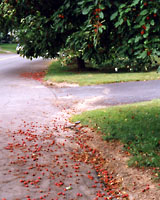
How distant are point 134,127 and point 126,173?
221cm

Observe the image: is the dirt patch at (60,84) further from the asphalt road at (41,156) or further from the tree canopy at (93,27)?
the tree canopy at (93,27)

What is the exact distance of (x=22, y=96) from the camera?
13.5 meters

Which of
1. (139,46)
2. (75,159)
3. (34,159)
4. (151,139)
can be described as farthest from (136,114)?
(139,46)

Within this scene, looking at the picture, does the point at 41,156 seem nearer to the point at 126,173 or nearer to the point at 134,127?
the point at 126,173

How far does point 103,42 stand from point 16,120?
4.52 meters

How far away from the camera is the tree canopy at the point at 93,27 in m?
4.98

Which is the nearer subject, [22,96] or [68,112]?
[68,112]

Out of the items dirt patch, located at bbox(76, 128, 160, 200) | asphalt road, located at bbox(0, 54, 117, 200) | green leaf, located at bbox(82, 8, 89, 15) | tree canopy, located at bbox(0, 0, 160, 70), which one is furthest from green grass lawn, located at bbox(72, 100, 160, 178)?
green leaf, located at bbox(82, 8, 89, 15)

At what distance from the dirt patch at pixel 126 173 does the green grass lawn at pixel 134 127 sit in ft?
0.56

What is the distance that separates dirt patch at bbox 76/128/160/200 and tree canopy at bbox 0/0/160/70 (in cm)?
200

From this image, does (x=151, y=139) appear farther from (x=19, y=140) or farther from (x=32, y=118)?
(x=32, y=118)

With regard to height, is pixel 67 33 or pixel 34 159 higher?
pixel 67 33

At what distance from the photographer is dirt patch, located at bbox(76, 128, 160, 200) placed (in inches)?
207

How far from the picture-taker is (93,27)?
5.39 metres
